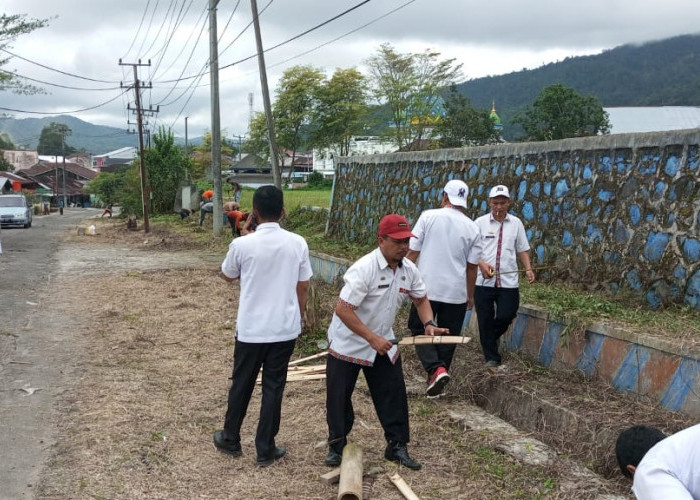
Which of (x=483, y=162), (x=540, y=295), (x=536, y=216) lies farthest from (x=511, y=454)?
(x=483, y=162)

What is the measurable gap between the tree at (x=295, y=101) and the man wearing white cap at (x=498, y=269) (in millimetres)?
53534

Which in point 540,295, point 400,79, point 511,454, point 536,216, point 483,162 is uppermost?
point 400,79

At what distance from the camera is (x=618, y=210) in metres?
7.71

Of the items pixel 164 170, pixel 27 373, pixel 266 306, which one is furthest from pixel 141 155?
pixel 266 306

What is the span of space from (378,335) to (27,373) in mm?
4133

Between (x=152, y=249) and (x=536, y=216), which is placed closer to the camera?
(x=536, y=216)

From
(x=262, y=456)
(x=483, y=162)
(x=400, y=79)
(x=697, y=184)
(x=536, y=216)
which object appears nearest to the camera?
(x=262, y=456)

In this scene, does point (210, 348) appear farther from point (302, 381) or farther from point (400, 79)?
point (400, 79)

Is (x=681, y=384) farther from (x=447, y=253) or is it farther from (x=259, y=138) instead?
(x=259, y=138)

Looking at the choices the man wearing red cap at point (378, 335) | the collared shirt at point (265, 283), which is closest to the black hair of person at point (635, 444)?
the man wearing red cap at point (378, 335)

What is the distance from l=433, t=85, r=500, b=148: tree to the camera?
54188 millimetres

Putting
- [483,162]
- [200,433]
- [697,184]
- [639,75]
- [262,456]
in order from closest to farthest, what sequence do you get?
[262,456]
[200,433]
[697,184]
[483,162]
[639,75]

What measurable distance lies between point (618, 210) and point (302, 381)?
398 centimetres

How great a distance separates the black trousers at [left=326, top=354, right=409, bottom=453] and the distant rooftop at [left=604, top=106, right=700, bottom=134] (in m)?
33.3
